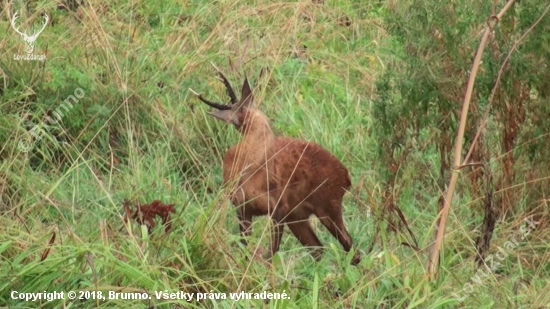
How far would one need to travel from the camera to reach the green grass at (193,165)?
19.3 ft

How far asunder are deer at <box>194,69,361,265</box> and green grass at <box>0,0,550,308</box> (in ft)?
0.50

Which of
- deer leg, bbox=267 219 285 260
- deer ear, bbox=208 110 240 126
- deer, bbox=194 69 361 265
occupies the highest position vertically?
deer ear, bbox=208 110 240 126

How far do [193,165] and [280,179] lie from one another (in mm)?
1388

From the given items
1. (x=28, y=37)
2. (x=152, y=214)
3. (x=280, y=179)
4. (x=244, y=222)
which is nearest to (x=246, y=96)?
(x=280, y=179)

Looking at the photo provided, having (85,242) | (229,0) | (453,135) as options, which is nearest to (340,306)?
(85,242)

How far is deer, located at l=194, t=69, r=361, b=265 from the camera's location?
6875mm

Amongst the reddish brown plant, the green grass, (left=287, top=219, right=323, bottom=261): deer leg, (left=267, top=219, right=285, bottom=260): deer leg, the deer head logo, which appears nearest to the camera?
the green grass

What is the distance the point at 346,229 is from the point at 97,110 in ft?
6.67

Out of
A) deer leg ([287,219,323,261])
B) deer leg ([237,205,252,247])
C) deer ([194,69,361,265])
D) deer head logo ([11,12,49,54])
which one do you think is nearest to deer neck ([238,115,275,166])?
deer ([194,69,361,265])

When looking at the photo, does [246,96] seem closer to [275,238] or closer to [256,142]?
[256,142]

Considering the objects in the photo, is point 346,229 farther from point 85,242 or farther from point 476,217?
point 85,242

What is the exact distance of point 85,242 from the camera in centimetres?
611

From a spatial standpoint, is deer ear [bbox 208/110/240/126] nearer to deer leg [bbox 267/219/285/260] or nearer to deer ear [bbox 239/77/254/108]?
deer ear [bbox 239/77/254/108]

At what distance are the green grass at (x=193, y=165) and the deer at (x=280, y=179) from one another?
0.15 meters
